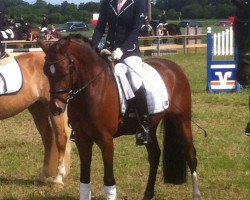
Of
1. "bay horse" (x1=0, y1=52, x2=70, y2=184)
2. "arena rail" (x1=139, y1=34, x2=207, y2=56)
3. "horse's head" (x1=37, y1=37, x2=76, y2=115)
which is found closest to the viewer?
"horse's head" (x1=37, y1=37, x2=76, y2=115)

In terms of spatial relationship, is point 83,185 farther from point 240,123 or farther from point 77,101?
point 240,123

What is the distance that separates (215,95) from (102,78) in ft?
32.0

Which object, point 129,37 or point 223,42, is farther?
point 223,42

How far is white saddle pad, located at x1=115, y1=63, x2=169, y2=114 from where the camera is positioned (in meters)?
6.38

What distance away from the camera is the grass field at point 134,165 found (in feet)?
24.5

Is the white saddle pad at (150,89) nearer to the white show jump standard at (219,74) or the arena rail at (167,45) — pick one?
the white show jump standard at (219,74)

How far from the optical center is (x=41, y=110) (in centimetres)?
838

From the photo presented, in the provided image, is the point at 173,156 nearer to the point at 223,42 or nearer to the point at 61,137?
the point at 61,137

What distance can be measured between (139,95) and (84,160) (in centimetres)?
89

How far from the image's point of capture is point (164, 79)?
6.98 meters

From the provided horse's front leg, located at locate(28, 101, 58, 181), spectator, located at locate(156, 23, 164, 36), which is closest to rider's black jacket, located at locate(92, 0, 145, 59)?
horse's front leg, located at locate(28, 101, 58, 181)

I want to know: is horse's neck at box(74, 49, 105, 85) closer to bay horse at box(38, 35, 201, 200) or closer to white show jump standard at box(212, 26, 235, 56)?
bay horse at box(38, 35, 201, 200)

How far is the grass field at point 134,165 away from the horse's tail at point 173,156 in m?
0.17

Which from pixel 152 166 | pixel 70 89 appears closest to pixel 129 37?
pixel 70 89
